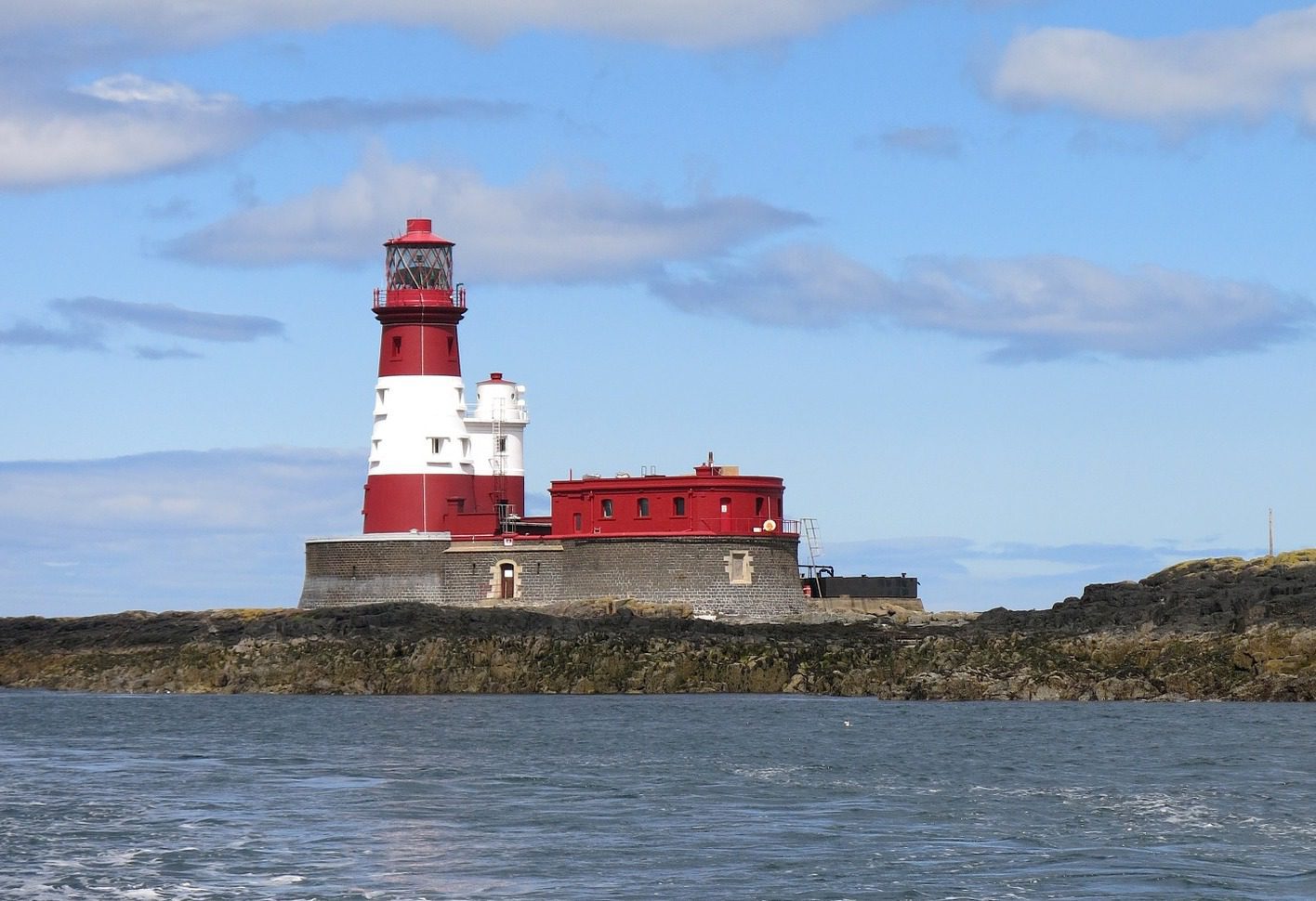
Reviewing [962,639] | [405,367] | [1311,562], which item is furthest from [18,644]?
[1311,562]

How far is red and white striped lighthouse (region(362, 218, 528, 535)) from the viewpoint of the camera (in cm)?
4812

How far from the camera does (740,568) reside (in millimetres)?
45469

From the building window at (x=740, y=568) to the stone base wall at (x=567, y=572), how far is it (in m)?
0.02

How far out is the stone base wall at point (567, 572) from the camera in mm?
45156

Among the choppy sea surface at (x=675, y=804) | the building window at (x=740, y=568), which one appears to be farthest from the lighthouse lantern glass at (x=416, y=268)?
the choppy sea surface at (x=675, y=804)

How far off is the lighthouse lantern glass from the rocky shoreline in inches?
327

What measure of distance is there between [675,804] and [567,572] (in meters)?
25.3

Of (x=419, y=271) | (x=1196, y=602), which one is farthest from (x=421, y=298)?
(x=1196, y=602)

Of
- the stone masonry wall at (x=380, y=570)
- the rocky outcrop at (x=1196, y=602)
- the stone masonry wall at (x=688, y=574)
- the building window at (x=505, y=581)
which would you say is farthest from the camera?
the stone masonry wall at (x=380, y=570)

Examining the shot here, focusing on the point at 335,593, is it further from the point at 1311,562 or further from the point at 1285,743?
the point at 1285,743

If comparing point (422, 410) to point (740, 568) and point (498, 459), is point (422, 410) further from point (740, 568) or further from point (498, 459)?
point (740, 568)

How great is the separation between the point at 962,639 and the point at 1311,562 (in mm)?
7409

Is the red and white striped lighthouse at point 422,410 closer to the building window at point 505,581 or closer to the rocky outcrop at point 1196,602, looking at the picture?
the building window at point 505,581

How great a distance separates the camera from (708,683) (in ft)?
127
